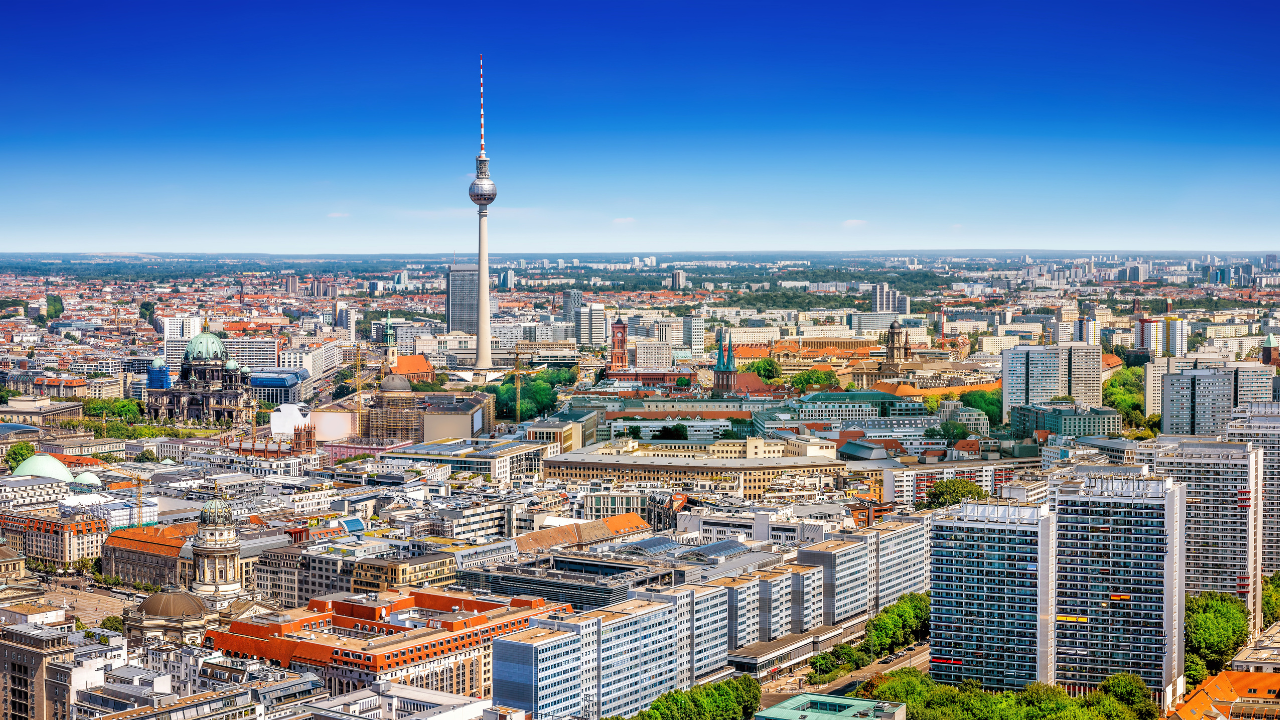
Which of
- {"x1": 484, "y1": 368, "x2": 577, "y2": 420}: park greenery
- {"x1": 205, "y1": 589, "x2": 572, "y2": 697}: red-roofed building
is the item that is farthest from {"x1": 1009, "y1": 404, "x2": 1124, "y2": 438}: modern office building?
{"x1": 205, "y1": 589, "x2": 572, "y2": 697}: red-roofed building

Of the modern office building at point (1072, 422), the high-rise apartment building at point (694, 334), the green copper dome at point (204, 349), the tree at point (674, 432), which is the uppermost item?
the green copper dome at point (204, 349)

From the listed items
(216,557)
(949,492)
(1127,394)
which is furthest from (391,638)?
(1127,394)

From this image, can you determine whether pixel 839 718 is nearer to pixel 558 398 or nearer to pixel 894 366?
pixel 558 398

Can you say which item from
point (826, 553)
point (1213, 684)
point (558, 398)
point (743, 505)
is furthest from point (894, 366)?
point (1213, 684)

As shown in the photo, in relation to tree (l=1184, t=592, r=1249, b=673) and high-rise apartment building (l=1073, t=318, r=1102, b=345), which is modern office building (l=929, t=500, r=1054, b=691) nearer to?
tree (l=1184, t=592, r=1249, b=673)

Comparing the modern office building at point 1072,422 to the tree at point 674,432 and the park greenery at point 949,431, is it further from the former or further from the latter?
the tree at point 674,432

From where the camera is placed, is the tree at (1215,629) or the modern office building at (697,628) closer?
the modern office building at (697,628)

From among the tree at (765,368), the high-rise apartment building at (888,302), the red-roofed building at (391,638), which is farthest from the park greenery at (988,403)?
the high-rise apartment building at (888,302)
